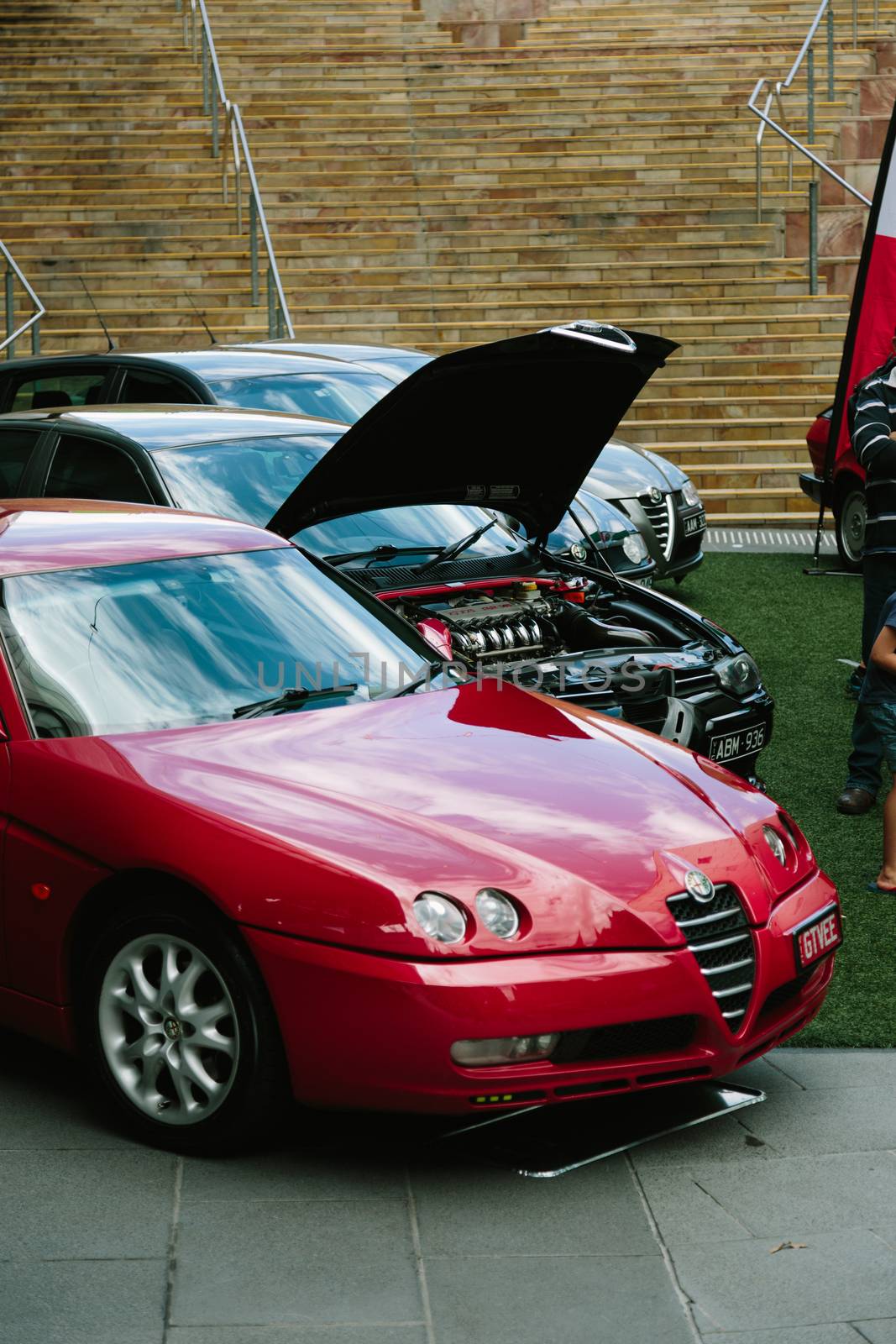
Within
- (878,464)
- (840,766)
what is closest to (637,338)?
(878,464)

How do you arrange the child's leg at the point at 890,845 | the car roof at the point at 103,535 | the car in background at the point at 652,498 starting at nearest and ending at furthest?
the car roof at the point at 103,535 < the child's leg at the point at 890,845 < the car in background at the point at 652,498

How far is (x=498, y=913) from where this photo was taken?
376 cm

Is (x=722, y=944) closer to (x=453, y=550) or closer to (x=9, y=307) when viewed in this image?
(x=453, y=550)

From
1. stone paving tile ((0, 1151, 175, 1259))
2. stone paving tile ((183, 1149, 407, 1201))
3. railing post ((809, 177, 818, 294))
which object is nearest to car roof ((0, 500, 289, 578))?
stone paving tile ((0, 1151, 175, 1259))

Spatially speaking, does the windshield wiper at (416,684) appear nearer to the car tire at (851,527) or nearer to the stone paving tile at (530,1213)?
the stone paving tile at (530,1213)

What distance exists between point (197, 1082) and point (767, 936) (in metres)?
1.36

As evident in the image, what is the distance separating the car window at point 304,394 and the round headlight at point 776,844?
5.20 m

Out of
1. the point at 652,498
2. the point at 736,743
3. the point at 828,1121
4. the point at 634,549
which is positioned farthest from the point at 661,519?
the point at 828,1121

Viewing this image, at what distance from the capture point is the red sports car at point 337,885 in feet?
12.2

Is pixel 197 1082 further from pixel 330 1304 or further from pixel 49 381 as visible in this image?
pixel 49 381

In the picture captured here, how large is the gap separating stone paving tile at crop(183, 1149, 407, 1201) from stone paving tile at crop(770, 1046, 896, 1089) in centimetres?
118

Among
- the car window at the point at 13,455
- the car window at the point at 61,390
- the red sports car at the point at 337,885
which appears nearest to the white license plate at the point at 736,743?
the red sports car at the point at 337,885

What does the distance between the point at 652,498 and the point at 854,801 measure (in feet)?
15.2

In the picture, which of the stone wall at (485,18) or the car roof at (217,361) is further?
the stone wall at (485,18)
